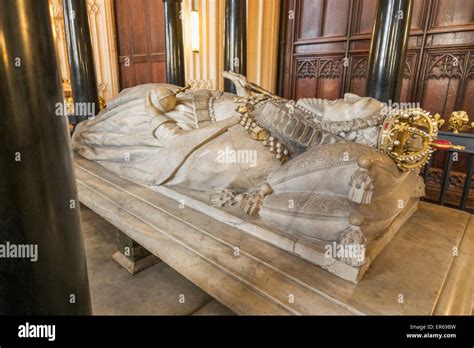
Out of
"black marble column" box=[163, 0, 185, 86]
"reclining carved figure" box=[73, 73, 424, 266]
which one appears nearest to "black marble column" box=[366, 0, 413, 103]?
"reclining carved figure" box=[73, 73, 424, 266]

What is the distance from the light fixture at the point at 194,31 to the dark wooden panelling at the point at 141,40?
1.85 metres

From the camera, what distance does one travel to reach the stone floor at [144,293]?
148 centimetres

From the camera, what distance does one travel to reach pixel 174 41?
3.74 m

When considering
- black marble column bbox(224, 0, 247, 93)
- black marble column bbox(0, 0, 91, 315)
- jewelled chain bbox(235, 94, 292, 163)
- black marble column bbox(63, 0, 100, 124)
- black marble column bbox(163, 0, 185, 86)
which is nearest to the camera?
black marble column bbox(0, 0, 91, 315)

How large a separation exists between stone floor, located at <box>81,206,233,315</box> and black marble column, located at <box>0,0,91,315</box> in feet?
2.59

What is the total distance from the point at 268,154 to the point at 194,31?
4.26 meters

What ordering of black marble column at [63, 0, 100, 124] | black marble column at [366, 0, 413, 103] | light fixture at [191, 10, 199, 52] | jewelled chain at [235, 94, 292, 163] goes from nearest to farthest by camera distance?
jewelled chain at [235, 94, 292, 163], black marble column at [366, 0, 413, 103], black marble column at [63, 0, 100, 124], light fixture at [191, 10, 199, 52]

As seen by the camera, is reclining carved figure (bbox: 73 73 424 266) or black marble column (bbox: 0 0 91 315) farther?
reclining carved figure (bbox: 73 73 424 266)

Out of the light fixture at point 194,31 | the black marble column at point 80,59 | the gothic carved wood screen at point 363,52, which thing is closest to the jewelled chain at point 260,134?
the black marble column at point 80,59

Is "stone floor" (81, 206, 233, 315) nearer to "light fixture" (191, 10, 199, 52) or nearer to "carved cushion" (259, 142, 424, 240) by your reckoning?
"carved cushion" (259, 142, 424, 240)

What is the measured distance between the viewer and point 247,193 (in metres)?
1.70

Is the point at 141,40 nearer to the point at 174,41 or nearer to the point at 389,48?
the point at 174,41

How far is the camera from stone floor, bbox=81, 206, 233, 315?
1483mm
